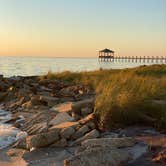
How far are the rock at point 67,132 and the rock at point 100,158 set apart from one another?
4.71 ft

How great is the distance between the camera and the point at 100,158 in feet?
14.0

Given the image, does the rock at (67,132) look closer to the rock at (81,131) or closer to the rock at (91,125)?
the rock at (81,131)

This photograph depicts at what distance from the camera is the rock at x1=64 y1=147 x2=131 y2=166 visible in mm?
4168

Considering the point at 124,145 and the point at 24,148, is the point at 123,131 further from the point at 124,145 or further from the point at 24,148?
the point at 24,148

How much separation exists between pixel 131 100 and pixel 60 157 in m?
2.11

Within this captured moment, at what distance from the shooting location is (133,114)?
6336 millimetres

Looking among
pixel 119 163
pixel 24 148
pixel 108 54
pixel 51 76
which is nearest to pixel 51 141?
pixel 24 148

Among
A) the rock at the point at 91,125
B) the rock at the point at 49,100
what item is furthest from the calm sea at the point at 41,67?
the rock at the point at 91,125

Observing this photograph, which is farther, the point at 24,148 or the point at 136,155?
the point at 24,148

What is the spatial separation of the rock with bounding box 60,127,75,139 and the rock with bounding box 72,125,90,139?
0.08m

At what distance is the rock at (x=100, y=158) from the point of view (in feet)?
13.7

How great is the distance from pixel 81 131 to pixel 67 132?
27 centimetres

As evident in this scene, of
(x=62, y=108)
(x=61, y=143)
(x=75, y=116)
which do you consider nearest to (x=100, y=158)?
(x=61, y=143)

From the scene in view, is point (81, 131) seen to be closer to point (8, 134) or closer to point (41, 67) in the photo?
point (8, 134)
